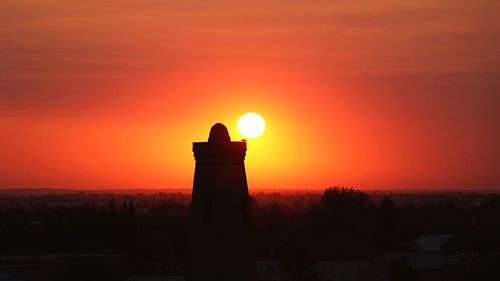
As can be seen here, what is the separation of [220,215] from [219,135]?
1.57 meters

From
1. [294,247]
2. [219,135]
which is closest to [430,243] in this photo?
[294,247]

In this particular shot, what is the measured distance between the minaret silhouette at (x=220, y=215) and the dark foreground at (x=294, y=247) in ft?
41.5

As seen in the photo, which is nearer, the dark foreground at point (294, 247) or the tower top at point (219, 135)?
the tower top at point (219, 135)

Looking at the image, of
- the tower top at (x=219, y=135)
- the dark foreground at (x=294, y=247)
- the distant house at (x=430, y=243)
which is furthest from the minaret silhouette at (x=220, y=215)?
the distant house at (x=430, y=243)

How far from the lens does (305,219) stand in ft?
234

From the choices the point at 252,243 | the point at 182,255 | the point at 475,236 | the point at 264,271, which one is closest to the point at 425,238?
the point at 475,236

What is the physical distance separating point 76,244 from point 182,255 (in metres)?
A: 6.92

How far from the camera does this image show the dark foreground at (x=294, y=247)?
3543 centimetres

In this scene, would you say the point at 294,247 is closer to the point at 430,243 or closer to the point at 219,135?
the point at 430,243

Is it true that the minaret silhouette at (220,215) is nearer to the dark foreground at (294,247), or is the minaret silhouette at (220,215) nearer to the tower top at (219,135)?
the tower top at (219,135)

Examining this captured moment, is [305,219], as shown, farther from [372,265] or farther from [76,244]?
[372,265]

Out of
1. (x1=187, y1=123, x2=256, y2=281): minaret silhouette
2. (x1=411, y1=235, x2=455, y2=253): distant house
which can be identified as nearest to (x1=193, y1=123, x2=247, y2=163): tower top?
(x1=187, y1=123, x2=256, y2=281): minaret silhouette

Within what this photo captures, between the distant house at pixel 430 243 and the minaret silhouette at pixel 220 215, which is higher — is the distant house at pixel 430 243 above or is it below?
below

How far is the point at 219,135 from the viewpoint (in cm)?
1805
